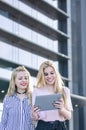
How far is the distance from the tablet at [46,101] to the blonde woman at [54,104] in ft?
0.10

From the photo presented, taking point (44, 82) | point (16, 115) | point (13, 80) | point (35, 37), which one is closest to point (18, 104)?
point (16, 115)

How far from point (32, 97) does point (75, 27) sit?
4029 cm

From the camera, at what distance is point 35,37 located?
37.8 m

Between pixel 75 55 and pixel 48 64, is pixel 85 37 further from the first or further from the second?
pixel 48 64

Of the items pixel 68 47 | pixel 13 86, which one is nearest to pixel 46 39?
pixel 68 47

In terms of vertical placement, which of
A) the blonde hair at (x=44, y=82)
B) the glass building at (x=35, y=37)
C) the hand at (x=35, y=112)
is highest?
the glass building at (x=35, y=37)

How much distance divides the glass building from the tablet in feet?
89.0

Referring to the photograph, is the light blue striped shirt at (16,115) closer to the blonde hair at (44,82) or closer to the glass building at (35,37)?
the blonde hair at (44,82)

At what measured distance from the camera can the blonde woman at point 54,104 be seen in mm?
3715

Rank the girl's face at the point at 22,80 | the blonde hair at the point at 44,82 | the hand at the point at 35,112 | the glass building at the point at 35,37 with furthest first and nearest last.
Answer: the glass building at the point at 35,37, the girl's face at the point at 22,80, the blonde hair at the point at 44,82, the hand at the point at 35,112

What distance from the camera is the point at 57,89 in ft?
12.6

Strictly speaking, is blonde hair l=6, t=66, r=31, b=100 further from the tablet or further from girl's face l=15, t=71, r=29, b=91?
the tablet

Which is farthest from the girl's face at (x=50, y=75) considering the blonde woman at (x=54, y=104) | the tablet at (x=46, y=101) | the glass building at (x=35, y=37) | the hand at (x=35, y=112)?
the glass building at (x=35, y=37)

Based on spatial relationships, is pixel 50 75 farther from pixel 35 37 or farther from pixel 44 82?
pixel 35 37
